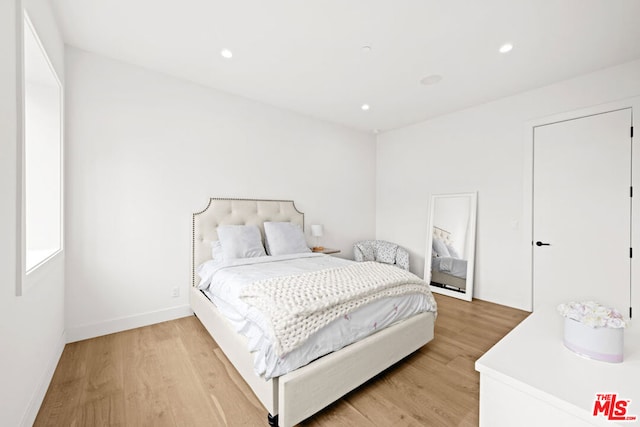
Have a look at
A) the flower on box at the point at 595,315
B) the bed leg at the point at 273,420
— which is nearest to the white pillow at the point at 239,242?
the bed leg at the point at 273,420

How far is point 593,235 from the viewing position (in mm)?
2717

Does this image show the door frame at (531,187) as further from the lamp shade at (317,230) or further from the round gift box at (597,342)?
the lamp shade at (317,230)

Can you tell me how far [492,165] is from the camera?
3.41 meters

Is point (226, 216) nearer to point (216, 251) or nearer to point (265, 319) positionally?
point (216, 251)

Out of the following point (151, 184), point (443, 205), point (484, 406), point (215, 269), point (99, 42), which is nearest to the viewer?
point (484, 406)

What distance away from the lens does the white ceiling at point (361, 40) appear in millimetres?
1870

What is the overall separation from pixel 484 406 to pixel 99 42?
369cm

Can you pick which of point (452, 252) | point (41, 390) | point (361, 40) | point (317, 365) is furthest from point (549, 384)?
point (452, 252)

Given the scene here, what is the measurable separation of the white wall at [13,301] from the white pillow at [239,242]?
138 centimetres

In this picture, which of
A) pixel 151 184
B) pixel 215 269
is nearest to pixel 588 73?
pixel 215 269

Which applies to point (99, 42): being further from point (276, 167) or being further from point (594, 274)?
point (594, 274)

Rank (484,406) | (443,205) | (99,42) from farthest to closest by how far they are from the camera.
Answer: (443,205) < (99,42) < (484,406)

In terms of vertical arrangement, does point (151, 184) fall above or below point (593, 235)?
above

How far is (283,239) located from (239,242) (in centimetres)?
54
